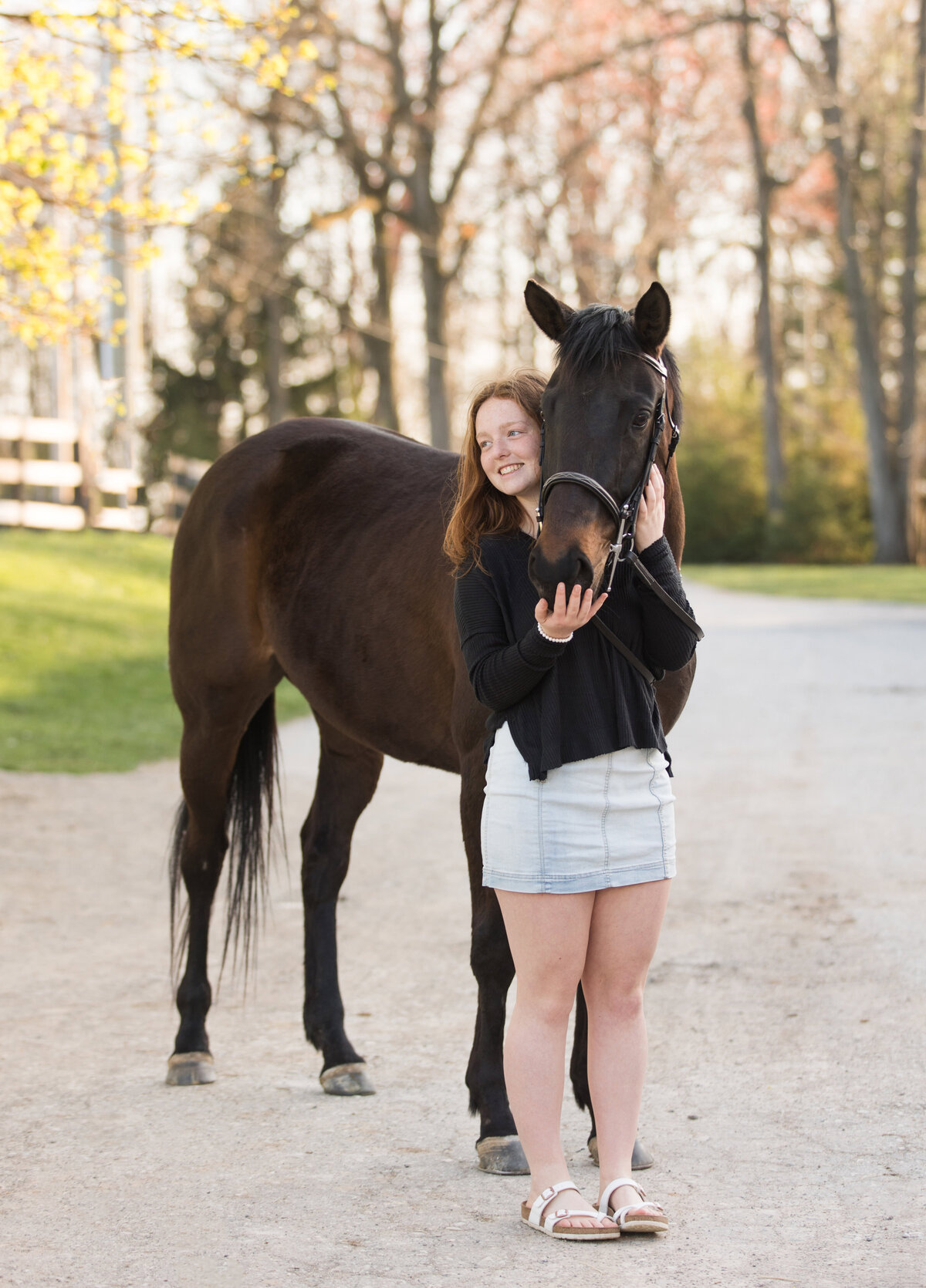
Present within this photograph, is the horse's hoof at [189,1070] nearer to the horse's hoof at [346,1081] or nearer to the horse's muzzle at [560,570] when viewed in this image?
the horse's hoof at [346,1081]

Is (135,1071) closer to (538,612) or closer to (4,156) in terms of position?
(538,612)

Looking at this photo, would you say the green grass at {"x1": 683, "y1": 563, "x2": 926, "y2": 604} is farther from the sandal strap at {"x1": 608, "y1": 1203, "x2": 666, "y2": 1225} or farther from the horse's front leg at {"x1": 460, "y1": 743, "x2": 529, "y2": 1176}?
the sandal strap at {"x1": 608, "y1": 1203, "x2": 666, "y2": 1225}

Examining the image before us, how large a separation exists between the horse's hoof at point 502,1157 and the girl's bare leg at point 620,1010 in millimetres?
351

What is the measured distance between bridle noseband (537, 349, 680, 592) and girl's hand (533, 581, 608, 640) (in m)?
0.09

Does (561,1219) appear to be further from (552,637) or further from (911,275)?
(911,275)

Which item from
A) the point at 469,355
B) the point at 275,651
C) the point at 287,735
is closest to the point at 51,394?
the point at 469,355

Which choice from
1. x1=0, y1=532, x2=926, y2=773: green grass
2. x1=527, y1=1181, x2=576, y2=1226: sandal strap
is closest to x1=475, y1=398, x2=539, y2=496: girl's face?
x1=527, y1=1181, x2=576, y2=1226: sandal strap

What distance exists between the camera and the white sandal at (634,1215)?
2576 mm

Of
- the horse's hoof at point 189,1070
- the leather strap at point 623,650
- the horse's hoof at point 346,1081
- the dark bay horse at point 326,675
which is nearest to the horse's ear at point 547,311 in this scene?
the dark bay horse at point 326,675

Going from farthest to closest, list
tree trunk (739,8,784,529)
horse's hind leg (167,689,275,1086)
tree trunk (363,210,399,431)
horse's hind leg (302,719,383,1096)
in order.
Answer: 1. tree trunk (739,8,784,529)
2. tree trunk (363,210,399,431)
3. horse's hind leg (167,689,275,1086)
4. horse's hind leg (302,719,383,1096)

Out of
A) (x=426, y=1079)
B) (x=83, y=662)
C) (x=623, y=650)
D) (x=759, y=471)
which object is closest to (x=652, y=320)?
(x=623, y=650)

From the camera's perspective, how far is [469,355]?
34.8 m

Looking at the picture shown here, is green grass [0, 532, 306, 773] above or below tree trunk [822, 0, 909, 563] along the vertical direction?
below

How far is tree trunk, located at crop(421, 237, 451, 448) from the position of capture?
20484mm
